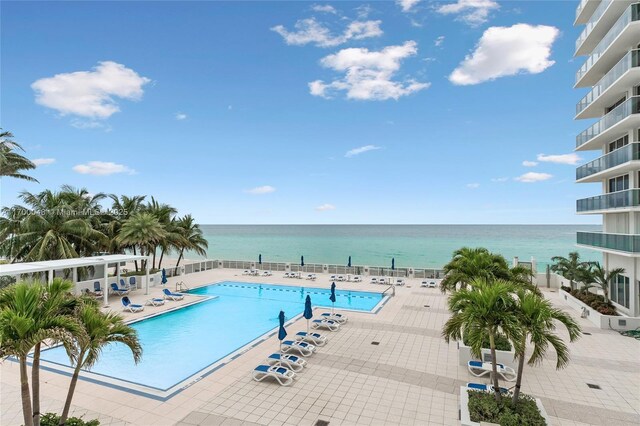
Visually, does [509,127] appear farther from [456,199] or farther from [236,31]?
[456,199]

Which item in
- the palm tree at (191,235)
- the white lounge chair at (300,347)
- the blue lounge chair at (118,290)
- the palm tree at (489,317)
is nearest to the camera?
the palm tree at (489,317)

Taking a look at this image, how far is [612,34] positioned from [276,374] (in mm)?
23293

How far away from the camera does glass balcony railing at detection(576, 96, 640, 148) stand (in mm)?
16261

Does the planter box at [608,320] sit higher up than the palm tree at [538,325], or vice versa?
the palm tree at [538,325]

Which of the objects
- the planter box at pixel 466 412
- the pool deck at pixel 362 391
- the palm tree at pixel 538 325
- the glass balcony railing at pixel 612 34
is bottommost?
the pool deck at pixel 362 391

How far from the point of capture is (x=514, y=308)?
23.6 ft

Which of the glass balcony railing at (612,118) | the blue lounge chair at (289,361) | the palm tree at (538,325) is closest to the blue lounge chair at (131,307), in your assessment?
the blue lounge chair at (289,361)

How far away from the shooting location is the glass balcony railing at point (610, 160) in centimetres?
1627

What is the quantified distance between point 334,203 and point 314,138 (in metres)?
49.4

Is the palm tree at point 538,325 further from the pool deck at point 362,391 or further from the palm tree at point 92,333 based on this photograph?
the palm tree at point 92,333

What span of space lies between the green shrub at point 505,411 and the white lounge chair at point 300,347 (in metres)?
5.98

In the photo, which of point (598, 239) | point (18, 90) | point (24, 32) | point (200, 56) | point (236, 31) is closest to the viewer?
point (24, 32)

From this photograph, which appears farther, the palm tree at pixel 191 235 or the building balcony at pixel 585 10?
the palm tree at pixel 191 235

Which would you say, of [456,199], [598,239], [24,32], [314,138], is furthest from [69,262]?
[456,199]
